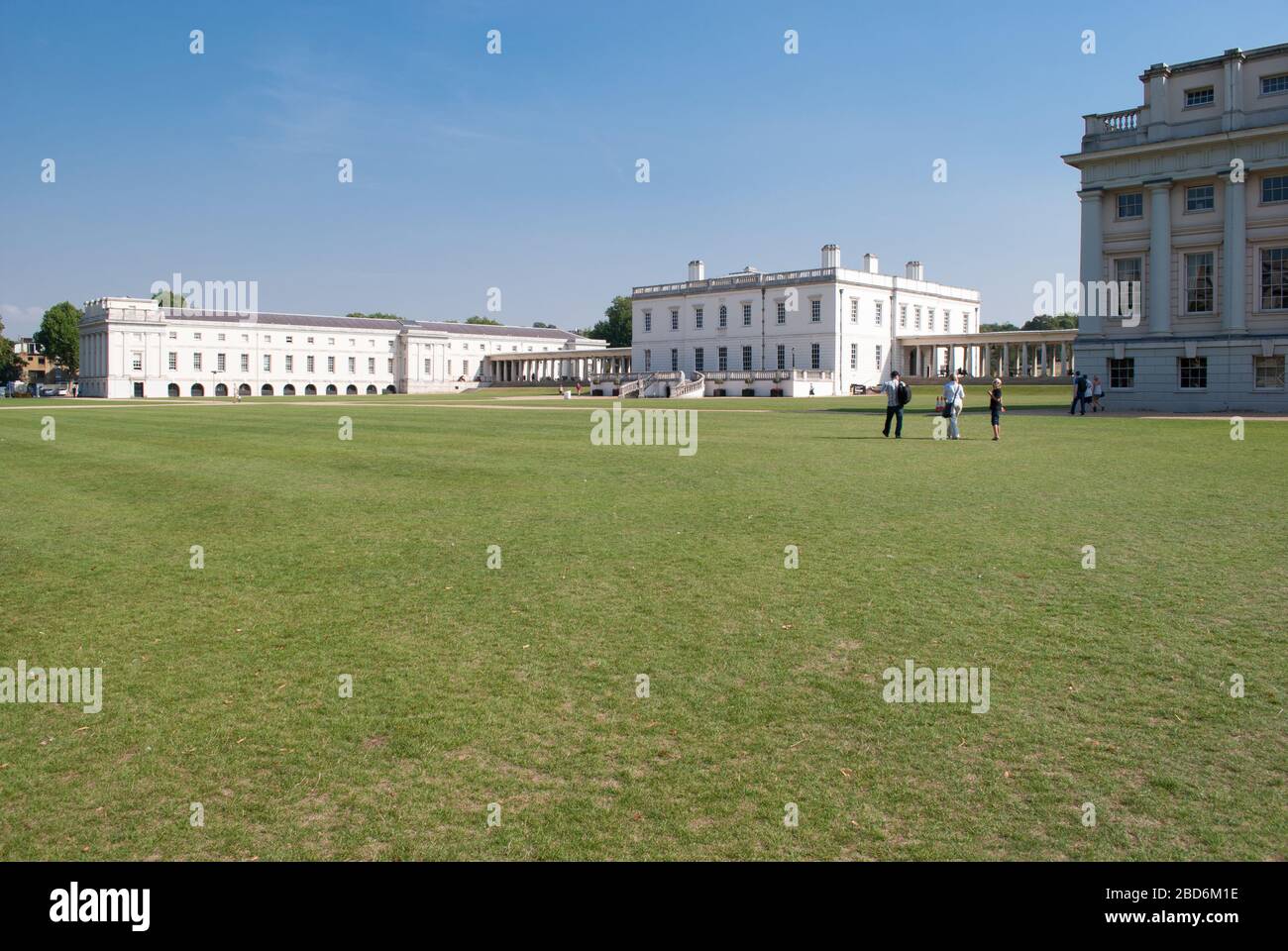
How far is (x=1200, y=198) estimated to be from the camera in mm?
43219

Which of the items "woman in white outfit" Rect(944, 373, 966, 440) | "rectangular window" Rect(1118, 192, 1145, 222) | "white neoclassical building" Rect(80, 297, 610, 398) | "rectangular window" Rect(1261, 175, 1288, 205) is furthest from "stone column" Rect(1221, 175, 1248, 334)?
"white neoclassical building" Rect(80, 297, 610, 398)

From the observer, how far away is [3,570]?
1005 centimetres

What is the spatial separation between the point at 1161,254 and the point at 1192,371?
5.46 meters

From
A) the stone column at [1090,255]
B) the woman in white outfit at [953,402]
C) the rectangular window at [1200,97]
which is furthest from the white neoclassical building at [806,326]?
the woman in white outfit at [953,402]

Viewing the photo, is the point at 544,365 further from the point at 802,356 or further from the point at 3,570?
the point at 3,570

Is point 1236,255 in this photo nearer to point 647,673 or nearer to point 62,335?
point 647,673

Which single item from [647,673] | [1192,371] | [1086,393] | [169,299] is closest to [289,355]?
[169,299]

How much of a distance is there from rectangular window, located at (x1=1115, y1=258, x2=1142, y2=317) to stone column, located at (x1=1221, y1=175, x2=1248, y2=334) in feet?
12.5

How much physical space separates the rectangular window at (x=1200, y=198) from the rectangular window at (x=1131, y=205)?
1808 mm

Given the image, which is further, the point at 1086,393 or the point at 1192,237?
the point at 1192,237

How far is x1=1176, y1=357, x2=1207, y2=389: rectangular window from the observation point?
42.7m
